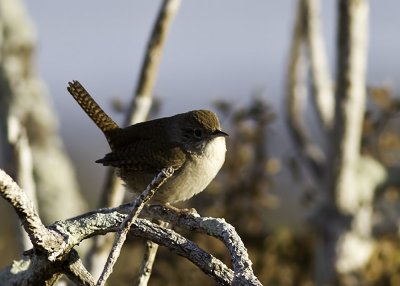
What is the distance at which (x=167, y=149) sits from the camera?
4.04 meters

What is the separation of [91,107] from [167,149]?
1.54 ft

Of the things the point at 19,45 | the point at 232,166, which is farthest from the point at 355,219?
the point at 19,45

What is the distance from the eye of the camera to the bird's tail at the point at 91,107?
13.7 ft

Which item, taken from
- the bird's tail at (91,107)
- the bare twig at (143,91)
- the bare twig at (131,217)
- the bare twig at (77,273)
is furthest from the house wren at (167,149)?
the bare twig at (131,217)

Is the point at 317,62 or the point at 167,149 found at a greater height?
the point at 317,62

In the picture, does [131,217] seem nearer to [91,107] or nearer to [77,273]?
[77,273]

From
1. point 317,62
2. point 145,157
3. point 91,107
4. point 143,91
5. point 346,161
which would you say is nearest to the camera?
point 145,157

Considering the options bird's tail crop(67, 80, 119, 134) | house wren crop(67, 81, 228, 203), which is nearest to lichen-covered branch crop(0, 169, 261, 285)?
house wren crop(67, 81, 228, 203)

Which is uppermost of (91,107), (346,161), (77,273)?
(346,161)

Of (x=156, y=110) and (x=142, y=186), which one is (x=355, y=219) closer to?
(x=156, y=110)

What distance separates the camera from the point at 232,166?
280 inches

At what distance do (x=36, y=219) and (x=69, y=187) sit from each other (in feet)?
16.5

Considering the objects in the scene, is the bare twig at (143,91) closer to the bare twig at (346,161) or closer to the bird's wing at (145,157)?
the bird's wing at (145,157)

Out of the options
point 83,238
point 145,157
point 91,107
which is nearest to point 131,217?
point 83,238
